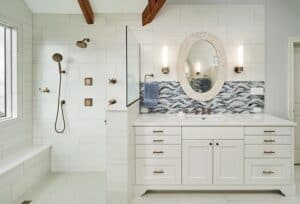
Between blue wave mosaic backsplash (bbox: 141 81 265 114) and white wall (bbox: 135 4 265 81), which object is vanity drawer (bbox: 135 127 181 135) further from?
white wall (bbox: 135 4 265 81)

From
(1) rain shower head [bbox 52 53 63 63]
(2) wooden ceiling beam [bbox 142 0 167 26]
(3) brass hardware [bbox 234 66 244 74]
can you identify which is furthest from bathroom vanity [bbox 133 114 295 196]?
(1) rain shower head [bbox 52 53 63 63]

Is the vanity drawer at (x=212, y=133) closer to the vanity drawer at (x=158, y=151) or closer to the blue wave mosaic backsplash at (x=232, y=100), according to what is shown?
the vanity drawer at (x=158, y=151)

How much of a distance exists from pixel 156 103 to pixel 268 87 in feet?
5.65

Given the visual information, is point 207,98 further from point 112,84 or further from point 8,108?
point 8,108

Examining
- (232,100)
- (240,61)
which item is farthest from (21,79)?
(240,61)

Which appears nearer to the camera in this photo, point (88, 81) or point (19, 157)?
point (19, 157)

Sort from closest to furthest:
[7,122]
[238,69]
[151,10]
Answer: [7,122], [151,10], [238,69]

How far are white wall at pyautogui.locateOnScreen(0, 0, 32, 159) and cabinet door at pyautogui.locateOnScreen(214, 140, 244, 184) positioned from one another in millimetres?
2648

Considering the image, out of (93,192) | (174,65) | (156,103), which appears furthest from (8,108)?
(174,65)

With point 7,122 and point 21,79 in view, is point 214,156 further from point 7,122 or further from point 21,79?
point 21,79

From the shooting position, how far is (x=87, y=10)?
4227mm

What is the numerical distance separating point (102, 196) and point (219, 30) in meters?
2.88

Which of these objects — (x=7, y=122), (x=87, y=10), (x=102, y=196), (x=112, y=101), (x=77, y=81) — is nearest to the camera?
(x=102, y=196)

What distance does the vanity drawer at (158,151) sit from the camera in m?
3.66
